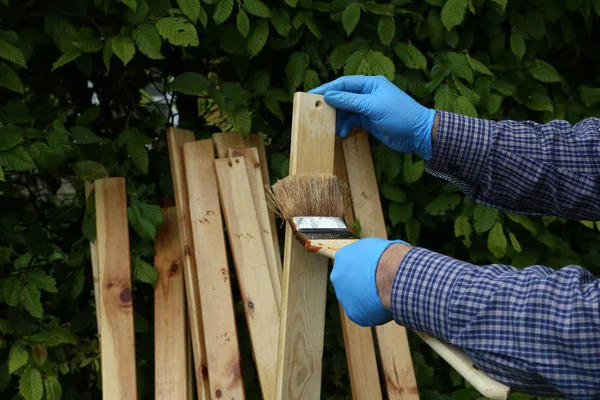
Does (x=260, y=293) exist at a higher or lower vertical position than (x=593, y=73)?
lower

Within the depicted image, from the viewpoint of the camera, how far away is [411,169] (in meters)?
2.50

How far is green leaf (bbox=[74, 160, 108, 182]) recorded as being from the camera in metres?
2.40

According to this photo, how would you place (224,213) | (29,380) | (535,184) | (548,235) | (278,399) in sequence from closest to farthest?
(278,399) < (535,184) < (29,380) < (224,213) < (548,235)

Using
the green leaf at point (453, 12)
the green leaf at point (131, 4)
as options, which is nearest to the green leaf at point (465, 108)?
the green leaf at point (453, 12)

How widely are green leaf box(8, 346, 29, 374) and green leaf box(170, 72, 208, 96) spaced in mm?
1070

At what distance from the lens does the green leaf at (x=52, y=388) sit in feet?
7.61

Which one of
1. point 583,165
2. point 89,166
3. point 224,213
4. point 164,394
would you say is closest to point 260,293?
point 224,213

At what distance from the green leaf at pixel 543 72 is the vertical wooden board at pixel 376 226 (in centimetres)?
75

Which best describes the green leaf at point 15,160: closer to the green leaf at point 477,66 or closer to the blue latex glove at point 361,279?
the blue latex glove at point 361,279

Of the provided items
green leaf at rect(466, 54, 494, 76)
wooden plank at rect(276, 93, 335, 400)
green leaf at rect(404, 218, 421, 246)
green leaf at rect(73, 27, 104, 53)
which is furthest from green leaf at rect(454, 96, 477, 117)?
green leaf at rect(73, 27, 104, 53)

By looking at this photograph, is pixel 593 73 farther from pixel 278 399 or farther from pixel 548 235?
pixel 278 399

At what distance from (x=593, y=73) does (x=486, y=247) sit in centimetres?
109

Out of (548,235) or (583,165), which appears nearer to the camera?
(583,165)

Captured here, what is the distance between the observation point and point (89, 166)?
7.91 ft
